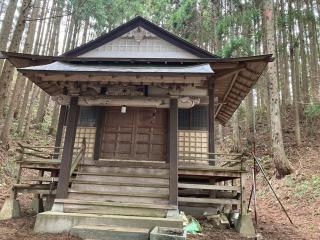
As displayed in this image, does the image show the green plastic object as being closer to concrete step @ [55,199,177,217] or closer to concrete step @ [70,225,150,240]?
concrete step @ [55,199,177,217]

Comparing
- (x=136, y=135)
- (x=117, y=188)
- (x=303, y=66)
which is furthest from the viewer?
(x=303, y=66)

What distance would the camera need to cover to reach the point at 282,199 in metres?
13.1

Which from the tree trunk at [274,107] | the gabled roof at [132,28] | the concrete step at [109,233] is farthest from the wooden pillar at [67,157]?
the tree trunk at [274,107]

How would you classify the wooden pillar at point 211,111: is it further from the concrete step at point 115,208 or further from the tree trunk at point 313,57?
the tree trunk at point 313,57

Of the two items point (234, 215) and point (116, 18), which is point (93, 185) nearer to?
point (234, 215)

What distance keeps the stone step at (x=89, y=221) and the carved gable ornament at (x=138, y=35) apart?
7209 millimetres

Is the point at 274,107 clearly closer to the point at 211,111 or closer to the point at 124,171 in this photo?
the point at 211,111

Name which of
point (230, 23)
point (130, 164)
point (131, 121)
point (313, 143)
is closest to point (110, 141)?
point (131, 121)

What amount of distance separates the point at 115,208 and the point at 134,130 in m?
3.54

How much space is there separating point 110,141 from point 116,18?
48.6 ft

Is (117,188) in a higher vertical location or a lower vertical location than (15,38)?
lower

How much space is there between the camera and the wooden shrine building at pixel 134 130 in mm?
7820

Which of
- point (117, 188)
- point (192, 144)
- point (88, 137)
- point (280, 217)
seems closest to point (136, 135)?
point (88, 137)

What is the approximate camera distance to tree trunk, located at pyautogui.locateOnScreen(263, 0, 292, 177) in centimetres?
1344
